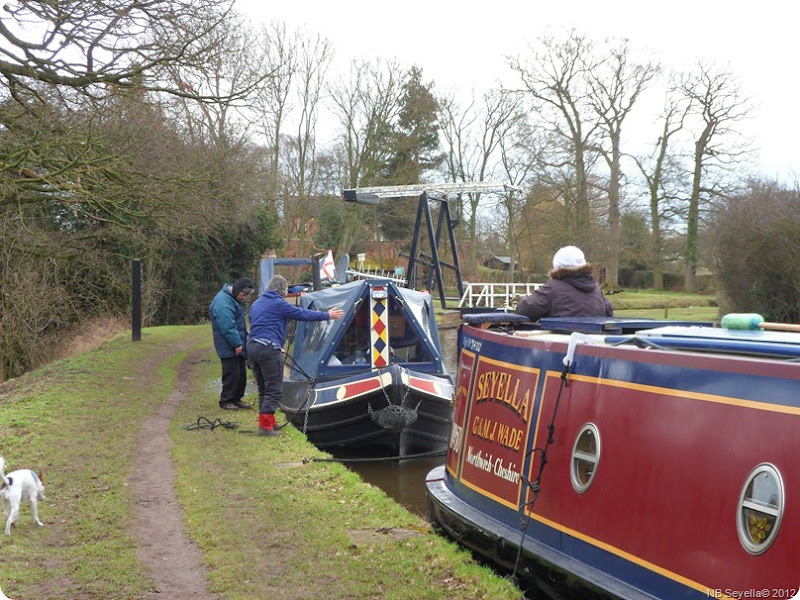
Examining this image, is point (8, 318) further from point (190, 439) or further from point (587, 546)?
point (587, 546)

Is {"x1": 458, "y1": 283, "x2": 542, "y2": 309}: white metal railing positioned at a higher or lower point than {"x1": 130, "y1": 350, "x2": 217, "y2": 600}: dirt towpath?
Answer: higher

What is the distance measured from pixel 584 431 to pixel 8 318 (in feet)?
64.1

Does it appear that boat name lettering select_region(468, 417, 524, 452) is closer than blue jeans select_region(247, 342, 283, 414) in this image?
Yes

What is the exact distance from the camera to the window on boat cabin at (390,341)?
11.9 meters

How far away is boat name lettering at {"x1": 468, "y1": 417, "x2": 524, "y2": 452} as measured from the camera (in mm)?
5178

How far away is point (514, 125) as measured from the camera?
38219 mm

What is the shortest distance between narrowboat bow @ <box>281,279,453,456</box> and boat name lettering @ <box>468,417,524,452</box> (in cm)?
490

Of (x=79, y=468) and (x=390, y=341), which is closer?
(x=79, y=468)

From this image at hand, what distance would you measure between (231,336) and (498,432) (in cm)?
677

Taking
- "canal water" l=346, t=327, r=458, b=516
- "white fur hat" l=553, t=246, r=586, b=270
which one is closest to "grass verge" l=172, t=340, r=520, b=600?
"canal water" l=346, t=327, r=458, b=516

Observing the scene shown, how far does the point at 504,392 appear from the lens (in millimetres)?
5398

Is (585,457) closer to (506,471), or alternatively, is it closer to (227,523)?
(506,471)

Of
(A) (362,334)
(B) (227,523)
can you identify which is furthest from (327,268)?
(B) (227,523)

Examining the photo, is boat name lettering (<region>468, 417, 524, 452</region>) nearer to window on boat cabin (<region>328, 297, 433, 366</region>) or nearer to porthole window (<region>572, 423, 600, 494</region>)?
porthole window (<region>572, 423, 600, 494</region>)
